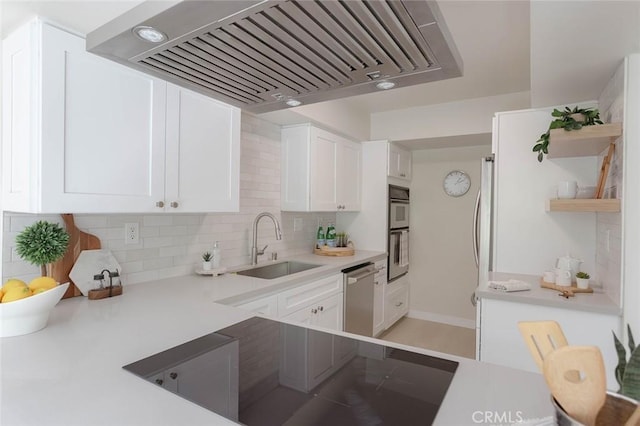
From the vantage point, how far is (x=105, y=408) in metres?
0.78

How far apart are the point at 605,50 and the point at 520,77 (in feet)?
4.69

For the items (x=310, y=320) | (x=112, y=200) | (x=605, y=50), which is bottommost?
(x=310, y=320)

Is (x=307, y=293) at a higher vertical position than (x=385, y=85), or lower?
lower

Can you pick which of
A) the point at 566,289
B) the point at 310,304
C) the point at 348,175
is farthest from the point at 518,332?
the point at 348,175

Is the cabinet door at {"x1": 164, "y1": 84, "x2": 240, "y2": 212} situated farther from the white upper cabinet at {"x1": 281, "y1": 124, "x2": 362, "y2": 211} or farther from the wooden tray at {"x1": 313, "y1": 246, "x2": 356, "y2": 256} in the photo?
the wooden tray at {"x1": 313, "y1": 246, "x2": 356, "y2": 256}

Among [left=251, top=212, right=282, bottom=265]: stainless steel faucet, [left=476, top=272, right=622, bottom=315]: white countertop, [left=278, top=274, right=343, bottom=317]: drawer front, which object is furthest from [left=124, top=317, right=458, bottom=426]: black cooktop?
[left=251, top=212, right=282, bottom=265]: stainless steel faucet

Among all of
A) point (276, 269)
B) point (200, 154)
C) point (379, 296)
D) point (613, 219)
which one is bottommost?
point (379, 296)

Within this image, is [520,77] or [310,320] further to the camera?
[520,77]

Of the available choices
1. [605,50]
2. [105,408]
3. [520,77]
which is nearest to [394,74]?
[105,408]

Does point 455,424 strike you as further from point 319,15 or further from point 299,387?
point 319,15

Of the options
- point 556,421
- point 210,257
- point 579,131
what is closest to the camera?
point 556,421

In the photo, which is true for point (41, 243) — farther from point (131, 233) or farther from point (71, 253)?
point (131, 233)

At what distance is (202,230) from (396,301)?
8.30ft

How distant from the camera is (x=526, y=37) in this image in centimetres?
220
